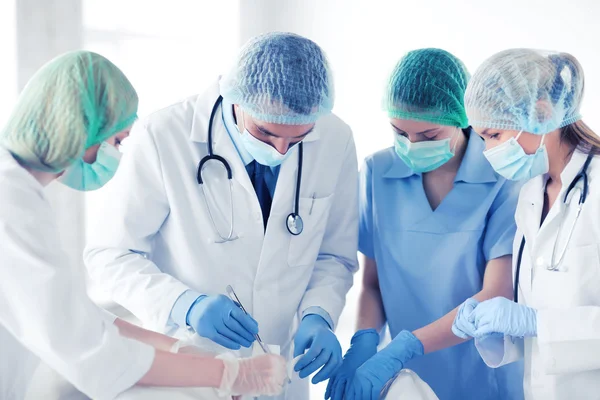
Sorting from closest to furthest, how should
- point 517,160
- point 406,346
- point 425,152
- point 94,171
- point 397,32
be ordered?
point 94,171 < point 517,160 < point 406,346 < point 425,152 < point 397,32

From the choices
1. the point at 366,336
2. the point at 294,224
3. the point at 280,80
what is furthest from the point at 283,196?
the point at 366,336

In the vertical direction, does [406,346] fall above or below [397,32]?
below

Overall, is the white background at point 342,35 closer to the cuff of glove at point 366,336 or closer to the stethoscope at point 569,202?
the cuff of glove at point 366,336

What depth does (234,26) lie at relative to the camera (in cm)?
388

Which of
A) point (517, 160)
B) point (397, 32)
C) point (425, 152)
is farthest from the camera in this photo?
point (397, 32)

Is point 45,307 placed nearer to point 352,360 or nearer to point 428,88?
point 352,360

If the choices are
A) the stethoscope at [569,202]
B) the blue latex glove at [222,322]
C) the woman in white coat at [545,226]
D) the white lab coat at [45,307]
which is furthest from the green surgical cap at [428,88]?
the white lab coat at [45,307]

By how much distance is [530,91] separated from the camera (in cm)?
158

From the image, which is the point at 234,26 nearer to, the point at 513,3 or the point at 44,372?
the point at 513,3

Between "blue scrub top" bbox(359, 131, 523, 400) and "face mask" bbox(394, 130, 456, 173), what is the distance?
0.08 m

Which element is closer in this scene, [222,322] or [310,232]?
[222,322]

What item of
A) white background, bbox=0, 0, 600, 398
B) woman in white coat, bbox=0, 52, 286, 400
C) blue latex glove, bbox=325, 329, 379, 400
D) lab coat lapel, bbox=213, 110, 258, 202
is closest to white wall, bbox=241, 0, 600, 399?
white background, bbox=0, 0, 600, 398

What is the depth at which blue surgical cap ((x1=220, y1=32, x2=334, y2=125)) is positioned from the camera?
1563 mm

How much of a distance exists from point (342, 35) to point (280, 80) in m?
2.68
